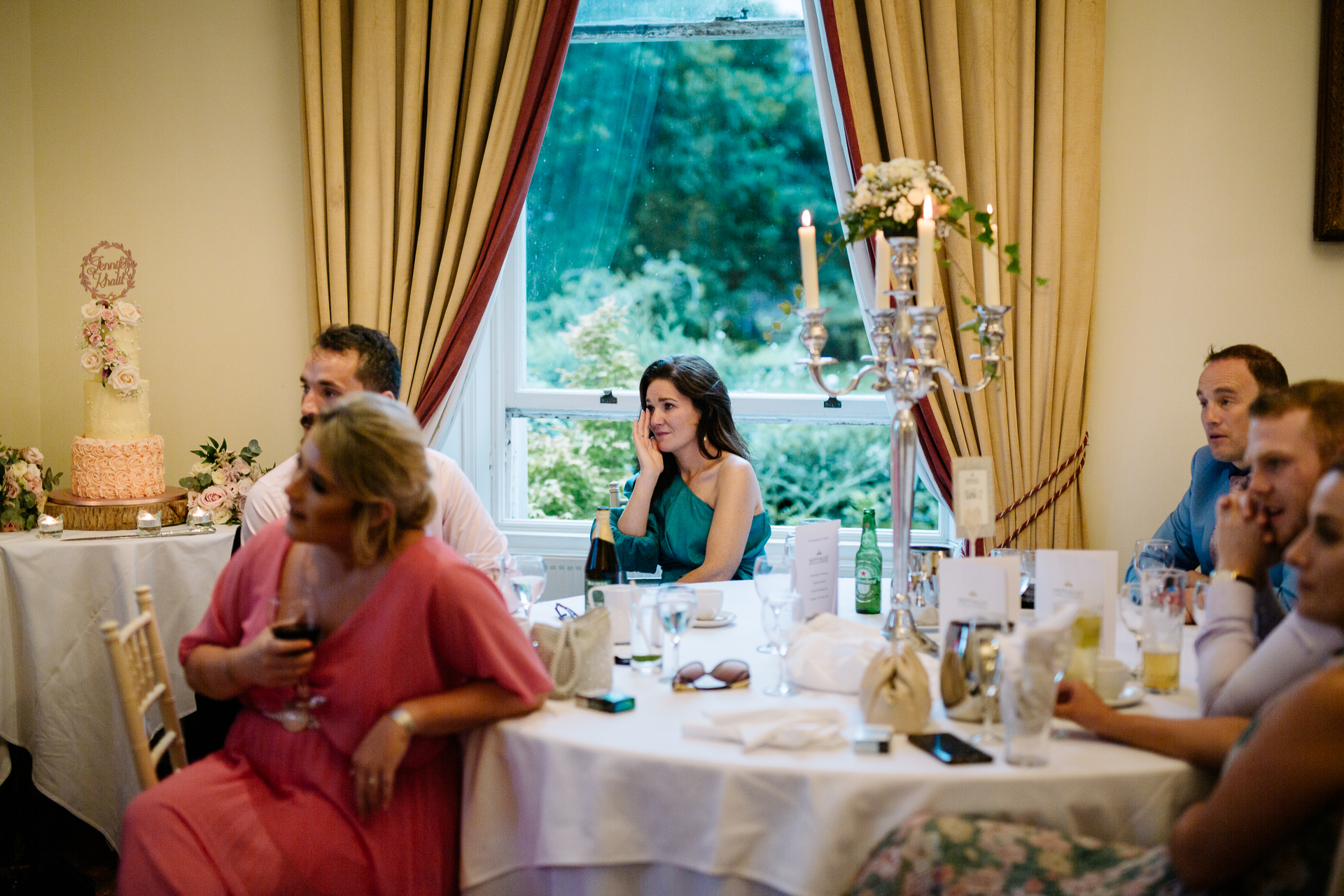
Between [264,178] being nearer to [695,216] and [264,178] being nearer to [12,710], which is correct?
[695,216]

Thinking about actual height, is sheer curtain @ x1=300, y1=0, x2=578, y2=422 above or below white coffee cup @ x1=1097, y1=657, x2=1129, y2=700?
above

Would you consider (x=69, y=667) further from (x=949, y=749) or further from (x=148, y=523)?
(x=949, y=749)

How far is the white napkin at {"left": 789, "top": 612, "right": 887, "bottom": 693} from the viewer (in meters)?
1.84

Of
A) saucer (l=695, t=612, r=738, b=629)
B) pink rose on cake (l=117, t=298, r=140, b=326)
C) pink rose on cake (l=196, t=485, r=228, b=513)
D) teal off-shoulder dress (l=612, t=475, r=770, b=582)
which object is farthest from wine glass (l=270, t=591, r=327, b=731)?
pink rose on cake (l=117, t=298, r=140, b=326)

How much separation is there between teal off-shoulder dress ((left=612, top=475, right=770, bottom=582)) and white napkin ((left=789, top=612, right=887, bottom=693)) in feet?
4.24

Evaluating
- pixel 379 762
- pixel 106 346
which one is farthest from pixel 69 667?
pixel 379 762

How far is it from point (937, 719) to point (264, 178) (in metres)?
3.58

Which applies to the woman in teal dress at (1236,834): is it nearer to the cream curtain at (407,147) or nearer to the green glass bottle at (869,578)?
the green glass bottle at (869,578)

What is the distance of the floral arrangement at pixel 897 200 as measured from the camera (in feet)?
6.86

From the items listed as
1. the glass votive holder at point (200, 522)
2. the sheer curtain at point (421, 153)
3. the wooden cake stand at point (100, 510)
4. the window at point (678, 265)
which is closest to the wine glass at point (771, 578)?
the window at point (678, 265)

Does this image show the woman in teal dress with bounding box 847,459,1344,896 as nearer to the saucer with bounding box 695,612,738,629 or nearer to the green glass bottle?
the saucer with bounding box 695,612,738,629

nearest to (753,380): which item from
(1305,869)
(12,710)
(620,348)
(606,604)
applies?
(620,348)

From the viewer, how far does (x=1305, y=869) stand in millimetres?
1221

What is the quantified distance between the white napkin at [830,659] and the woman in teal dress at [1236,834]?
0.41m
